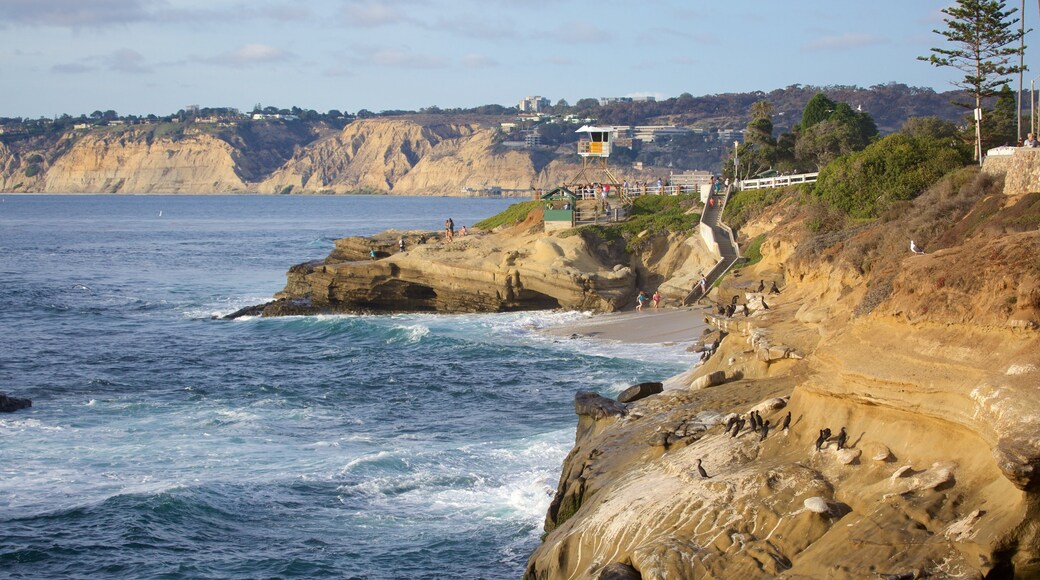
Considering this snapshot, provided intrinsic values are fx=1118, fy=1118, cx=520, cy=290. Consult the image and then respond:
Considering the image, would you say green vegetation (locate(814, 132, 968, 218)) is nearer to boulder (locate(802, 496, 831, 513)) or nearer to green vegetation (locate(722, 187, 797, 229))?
green vegetation (locate(722, 187, 797, 229))

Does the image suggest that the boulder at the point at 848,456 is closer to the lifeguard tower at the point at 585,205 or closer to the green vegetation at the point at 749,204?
the green vegetation at the point at 749,204

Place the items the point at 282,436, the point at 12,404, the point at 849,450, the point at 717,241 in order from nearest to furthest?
the point at 849,450, the point at 282,436, the point at 12,404, the point at 717,241

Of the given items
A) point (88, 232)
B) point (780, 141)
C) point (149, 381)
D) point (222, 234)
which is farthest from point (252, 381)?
point (88, 232)

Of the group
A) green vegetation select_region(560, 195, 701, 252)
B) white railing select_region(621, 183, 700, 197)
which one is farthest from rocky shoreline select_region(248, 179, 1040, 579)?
white railing select_region(621, 183, 700, 197)

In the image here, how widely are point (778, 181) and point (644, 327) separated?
41.9 feet

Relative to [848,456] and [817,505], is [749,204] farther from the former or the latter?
[817,505]

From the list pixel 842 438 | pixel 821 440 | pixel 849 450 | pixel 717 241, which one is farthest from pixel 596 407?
pixel 717 241

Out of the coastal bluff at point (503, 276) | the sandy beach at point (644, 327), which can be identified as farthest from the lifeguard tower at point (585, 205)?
the sandy beach at point (644, 327)

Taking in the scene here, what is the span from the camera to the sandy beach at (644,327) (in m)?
33.2

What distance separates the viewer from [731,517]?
39.8 feet

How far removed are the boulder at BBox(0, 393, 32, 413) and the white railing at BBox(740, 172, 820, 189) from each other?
92.3ft

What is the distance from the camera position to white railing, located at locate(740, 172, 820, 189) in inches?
1672

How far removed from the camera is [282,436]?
78.3 feet

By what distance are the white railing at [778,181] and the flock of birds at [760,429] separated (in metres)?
29.0
